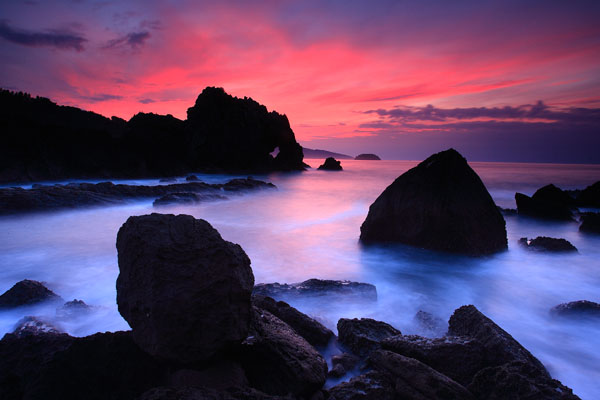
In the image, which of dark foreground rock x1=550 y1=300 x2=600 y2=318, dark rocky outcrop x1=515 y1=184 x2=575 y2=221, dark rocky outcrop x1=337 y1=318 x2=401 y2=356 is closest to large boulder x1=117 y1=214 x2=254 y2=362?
dark rocky outcrop x1=337 y1=318 x2=401 y2=356

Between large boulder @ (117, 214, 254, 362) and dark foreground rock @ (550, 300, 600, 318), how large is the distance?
4.97 meters

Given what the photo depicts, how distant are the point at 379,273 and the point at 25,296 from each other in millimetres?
6144

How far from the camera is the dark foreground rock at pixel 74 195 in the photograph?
39.4 ft

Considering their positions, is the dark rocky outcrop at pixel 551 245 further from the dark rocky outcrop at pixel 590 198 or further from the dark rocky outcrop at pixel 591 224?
the dark rocky outcrop at pixel 590 198

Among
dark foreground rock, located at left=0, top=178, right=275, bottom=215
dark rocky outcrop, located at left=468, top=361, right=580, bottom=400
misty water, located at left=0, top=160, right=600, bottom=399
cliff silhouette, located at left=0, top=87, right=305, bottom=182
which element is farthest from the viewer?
cliff silhouette, located at left=0, top=87, right=305, bottom=182

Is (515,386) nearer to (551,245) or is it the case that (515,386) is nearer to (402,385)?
(402,385)

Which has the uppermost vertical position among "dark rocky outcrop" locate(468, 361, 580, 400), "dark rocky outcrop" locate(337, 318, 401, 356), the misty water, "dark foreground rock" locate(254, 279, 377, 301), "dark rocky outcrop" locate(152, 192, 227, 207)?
"dark rocky outcrop" locate(152, 192, 227, 207)

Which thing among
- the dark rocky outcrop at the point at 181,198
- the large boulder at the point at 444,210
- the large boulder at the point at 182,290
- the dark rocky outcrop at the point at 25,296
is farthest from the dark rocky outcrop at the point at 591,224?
the dark rocky outcrop at the point at 181,198

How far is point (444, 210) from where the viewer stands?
7.21 metres

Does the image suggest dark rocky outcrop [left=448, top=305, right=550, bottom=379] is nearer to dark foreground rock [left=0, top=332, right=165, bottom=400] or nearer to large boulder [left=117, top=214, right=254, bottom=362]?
large boulder [left=117, top=214, right=254, bottom=362]

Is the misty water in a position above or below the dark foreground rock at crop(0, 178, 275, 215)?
below

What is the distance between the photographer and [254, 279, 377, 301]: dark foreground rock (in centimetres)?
504

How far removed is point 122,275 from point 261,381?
1.47m

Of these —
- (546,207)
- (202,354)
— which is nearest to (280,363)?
(202,354)
